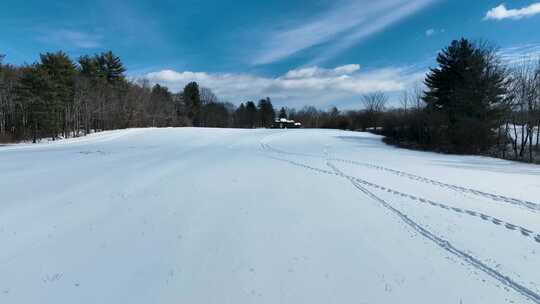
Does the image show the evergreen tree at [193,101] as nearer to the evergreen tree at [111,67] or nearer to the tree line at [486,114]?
the evergreen tree at [111,67]

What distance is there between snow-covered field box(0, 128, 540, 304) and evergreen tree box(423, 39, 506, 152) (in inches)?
535

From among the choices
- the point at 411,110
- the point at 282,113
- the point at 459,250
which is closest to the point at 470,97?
the point at 411,110

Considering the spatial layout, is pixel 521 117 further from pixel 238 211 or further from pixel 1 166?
pixel 1 166

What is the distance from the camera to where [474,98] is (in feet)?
75.0

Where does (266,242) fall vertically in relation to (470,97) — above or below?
below

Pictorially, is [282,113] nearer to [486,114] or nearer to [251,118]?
[251,118]

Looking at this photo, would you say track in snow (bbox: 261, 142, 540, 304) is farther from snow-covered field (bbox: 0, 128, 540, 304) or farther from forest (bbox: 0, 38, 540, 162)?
forest (bbox: 0, 38, 540, 162)

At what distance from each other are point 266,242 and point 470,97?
23593 millimetres

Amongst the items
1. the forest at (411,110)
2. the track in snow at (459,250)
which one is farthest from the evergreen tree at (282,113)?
the track in snow at (459,250)

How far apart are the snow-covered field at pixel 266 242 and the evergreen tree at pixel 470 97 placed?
13.6 metres


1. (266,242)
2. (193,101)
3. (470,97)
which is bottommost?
(266,242)

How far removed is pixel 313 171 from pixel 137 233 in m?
6.99

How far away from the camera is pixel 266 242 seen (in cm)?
452

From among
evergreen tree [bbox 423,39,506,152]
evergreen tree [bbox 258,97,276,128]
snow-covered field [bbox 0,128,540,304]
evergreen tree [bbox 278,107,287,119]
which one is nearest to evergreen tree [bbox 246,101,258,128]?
evergreen tree [bbox 258,97,276,128]
